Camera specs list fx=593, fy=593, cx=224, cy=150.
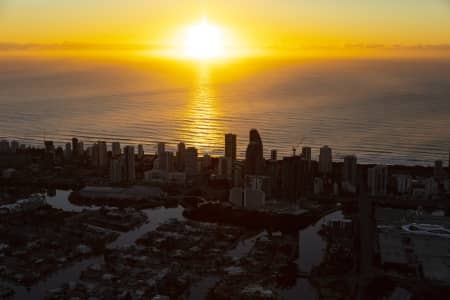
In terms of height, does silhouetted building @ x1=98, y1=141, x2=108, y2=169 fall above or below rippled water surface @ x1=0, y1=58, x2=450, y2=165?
below

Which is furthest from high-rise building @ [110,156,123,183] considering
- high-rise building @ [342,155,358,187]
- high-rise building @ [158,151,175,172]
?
high-rise building @ [342,155,358,187]

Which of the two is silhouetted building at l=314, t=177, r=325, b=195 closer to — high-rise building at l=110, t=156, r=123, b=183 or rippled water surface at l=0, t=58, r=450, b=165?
rippled water surface at l=0, t=58, r=450, b=165

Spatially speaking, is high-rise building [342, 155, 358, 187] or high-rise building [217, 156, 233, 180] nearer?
high-rise building [342, 155, 358, 187]

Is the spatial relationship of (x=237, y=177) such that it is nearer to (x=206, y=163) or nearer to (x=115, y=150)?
(x=206, y=163)

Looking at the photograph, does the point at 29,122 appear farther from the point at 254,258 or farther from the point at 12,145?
the point at 254,258

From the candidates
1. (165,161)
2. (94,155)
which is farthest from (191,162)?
(94,155)

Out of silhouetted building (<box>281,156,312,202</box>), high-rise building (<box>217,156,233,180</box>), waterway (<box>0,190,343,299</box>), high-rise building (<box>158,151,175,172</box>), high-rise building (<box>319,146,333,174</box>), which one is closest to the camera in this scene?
waterway (<box>0,190,343,299</box>)
